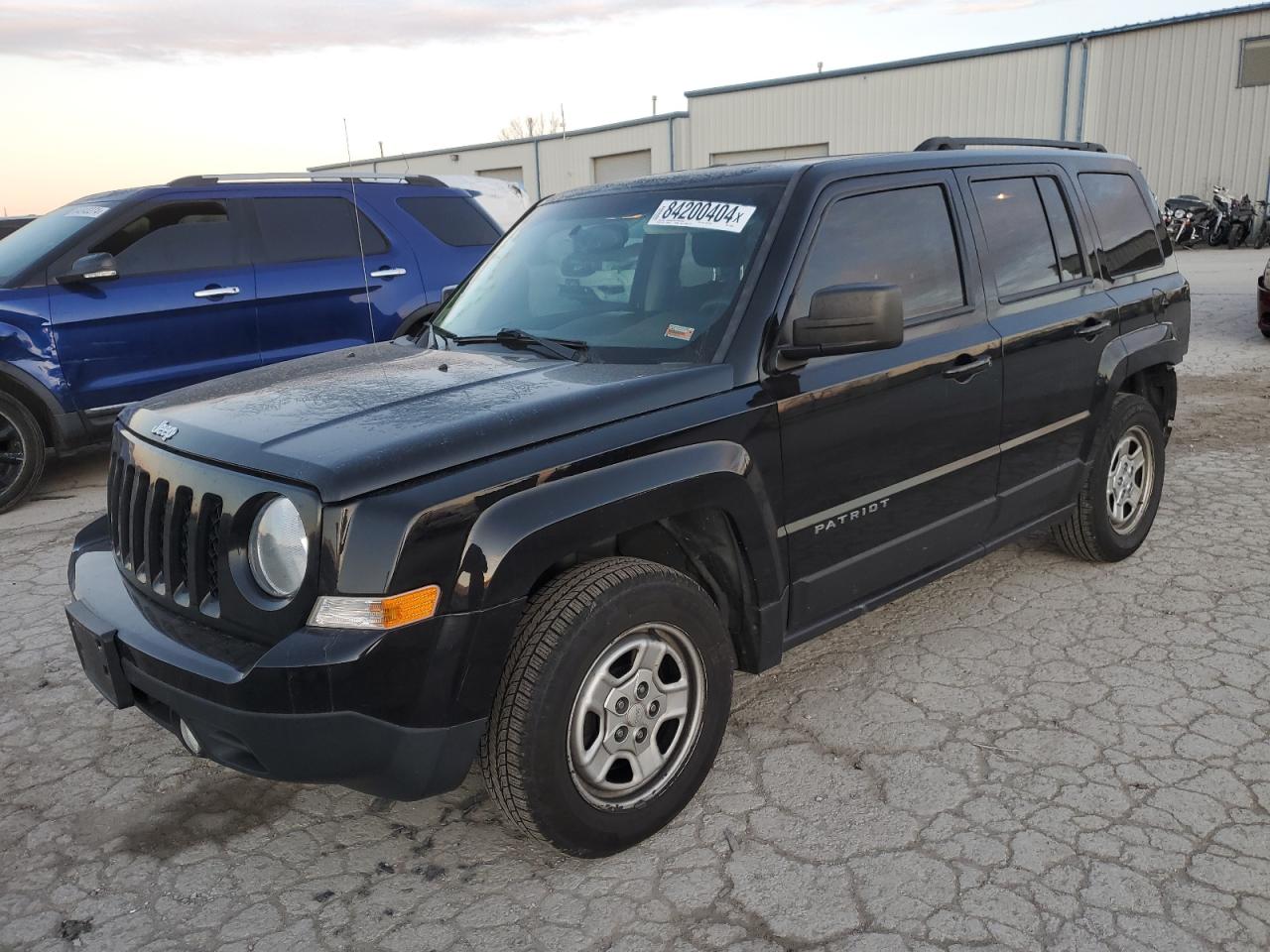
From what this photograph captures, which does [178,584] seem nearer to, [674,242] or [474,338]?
[474,338]

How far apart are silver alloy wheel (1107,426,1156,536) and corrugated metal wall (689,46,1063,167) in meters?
20.1

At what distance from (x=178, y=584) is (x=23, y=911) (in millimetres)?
993

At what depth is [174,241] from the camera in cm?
698

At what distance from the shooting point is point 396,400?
2.90 meters

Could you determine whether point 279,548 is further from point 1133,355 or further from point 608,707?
point 1133,355

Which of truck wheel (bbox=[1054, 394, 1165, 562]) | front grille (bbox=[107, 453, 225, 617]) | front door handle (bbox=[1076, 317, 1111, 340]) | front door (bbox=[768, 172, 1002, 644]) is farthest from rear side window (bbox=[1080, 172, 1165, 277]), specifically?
front grille (bbox=[107, 453, 225, 617])

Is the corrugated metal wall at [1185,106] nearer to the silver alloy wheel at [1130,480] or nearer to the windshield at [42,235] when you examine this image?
the silver alloy wheel at [1130,480]

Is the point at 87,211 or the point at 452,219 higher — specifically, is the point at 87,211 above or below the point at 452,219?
above

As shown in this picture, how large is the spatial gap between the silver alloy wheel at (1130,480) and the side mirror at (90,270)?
5.95 metres

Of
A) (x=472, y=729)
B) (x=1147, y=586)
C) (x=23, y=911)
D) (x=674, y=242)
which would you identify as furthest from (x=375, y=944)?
(x=1147, y=586)

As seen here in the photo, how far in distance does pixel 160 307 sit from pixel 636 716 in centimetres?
530

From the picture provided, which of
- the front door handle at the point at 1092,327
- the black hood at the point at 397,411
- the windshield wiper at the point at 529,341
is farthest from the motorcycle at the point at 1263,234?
the black hood at the point at 397,411

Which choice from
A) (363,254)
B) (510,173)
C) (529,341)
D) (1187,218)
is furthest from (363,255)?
(510,173)

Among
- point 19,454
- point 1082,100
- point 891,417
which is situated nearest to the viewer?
point 891,417
